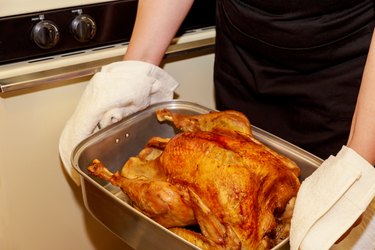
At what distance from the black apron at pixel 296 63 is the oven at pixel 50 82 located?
170mm

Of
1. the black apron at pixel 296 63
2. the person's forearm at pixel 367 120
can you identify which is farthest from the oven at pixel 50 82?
the person's forearm at pixel 367 120

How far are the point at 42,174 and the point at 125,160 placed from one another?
0.25 m

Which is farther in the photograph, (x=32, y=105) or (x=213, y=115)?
(x=32, y=105)

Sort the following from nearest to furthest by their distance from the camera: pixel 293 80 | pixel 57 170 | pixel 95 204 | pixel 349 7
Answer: pixel 95 204
pixel 349 7
pixel 293 80
pixel 57 170

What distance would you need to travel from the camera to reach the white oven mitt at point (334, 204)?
0.69 meters

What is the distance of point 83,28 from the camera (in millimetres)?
1038

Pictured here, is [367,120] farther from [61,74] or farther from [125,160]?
[61,74]

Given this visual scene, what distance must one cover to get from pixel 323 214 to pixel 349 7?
0.41m

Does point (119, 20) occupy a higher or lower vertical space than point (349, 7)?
lower

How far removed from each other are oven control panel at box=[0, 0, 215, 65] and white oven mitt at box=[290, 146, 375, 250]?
57 cm

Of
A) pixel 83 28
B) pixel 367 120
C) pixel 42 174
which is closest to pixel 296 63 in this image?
pixel 367 120

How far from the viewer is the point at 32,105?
41.1 inches

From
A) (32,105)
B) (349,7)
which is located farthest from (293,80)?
(32,105)

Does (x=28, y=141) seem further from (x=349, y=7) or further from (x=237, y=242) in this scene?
(x=349, y=7)
